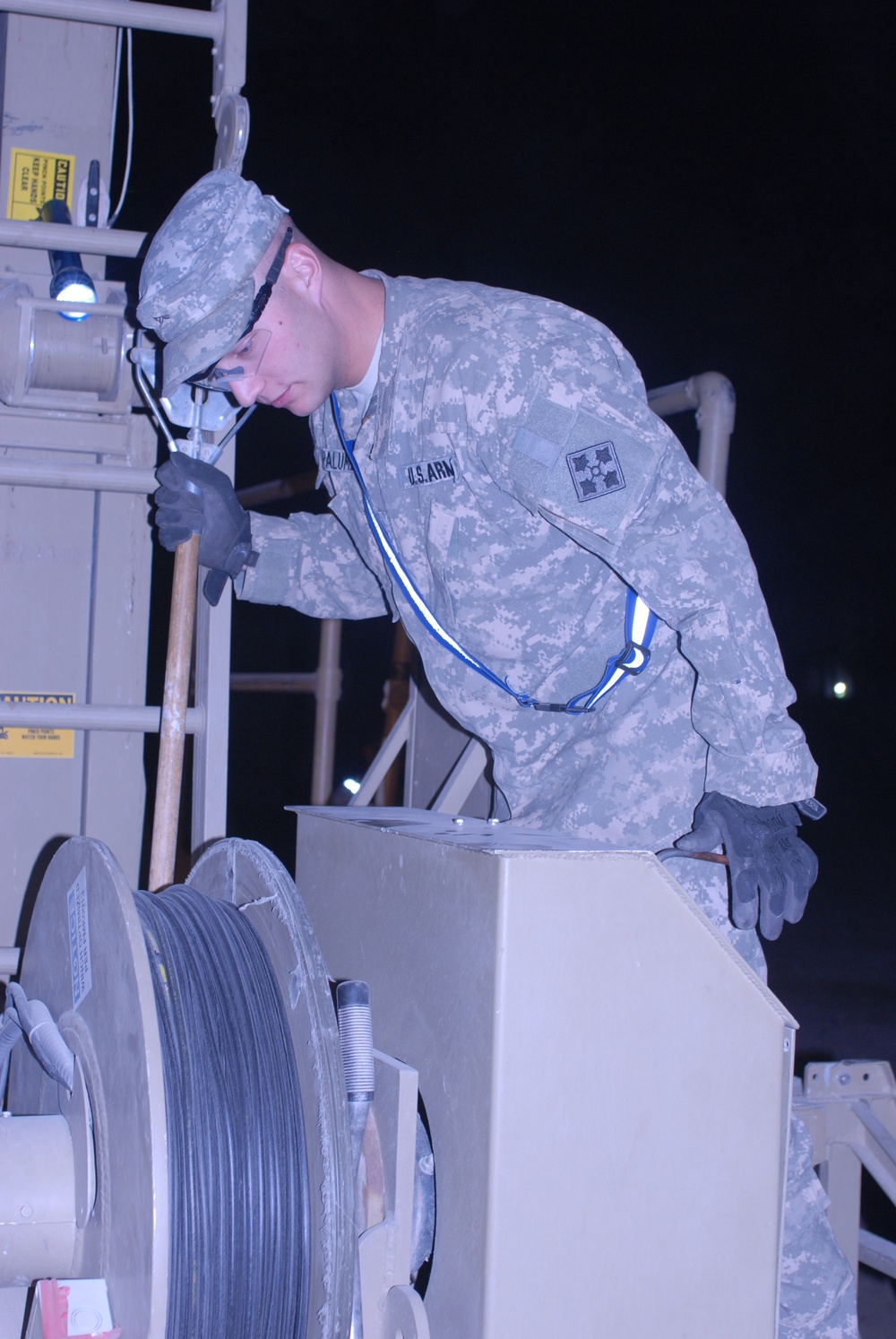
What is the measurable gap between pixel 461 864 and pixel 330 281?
0.97 m

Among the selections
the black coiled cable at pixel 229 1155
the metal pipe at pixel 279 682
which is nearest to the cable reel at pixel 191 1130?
the black coiled cable at pixel 229 1155

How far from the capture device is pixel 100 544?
7.36 ft

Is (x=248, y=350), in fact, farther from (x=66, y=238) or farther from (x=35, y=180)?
(x=35, y=180)

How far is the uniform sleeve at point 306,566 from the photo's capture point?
211 cm

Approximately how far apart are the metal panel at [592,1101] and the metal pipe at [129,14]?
167 centimetres

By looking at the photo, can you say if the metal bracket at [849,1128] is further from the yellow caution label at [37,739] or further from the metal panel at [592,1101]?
the yellow caution label at [37,739]

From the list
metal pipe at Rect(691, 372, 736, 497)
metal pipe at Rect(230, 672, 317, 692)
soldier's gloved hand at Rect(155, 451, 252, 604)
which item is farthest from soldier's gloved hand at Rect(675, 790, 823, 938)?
metal pipe at Rect(230, 672, 317, 692)

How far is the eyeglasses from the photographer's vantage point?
1581mm

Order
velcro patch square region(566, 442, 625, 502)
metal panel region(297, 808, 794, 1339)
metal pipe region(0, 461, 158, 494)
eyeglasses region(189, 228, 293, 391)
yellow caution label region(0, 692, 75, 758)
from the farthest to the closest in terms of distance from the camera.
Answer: yellow caution label region(0, 692, 75, 758) < metal pipe region(0, 461, 158, 494) < eyeglasses region(189, 228, 293, 391) < velcro patch square region(566, 442, 625, 502) < metal panel region(297, 808, 794, 1339)

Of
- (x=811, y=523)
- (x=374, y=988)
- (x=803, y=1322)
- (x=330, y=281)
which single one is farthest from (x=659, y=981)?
(x=811, y=523)

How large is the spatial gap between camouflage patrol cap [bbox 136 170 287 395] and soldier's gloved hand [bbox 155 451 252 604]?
16.0 inches

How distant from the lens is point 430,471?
5.59 ft

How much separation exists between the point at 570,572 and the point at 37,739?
1135 mm

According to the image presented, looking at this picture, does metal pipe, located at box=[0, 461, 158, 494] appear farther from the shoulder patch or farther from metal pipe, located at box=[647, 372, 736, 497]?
metal pipe, located at box=[647, 372, 736, 497]
